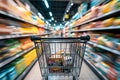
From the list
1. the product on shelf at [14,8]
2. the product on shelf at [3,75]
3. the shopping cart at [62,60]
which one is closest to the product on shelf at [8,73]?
the product on shelf at [3,75]

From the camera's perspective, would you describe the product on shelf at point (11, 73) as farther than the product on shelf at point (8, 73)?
Yes

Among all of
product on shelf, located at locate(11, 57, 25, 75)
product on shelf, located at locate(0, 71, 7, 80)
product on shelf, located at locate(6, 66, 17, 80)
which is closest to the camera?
product on shelf, located at locate(0, 71, 7, 80)

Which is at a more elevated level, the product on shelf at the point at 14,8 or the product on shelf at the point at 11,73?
the product on shelf at the point at 14,8

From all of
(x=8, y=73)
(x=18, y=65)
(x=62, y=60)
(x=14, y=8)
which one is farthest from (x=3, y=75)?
(x=14, y=8)

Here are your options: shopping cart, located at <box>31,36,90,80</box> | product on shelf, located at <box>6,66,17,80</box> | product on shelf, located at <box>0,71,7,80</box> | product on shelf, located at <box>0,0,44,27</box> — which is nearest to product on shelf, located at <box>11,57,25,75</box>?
Answer: product on shelf, located at <box>6,66,17,80</box>

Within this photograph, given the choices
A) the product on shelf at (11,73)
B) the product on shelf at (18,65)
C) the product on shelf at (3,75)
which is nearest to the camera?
the product on shelf at (3,75)

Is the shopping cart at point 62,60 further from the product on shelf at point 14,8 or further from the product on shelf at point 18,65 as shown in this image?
the product on shelf at point 14,8

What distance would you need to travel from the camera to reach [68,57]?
1921 mm

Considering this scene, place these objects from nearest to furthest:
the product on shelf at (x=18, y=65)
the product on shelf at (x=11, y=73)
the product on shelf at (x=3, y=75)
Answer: the product on shelf at (x=3, y=75)
the product on shelf at (x=11, y=73)
the product on shelf at (x=18, y=65)

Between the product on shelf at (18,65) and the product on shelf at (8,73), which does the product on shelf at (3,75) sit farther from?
the product on shelf at (18,65)

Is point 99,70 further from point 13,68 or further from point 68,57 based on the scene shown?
point 13,68

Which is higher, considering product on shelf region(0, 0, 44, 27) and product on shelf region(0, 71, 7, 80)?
product on shelf region(0, 0, 44, 27)

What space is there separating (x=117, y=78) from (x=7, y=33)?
170 cm

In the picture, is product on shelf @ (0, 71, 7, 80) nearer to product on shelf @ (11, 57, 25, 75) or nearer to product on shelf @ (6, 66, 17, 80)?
product on shelf @ (6, 66, 17, 80)
